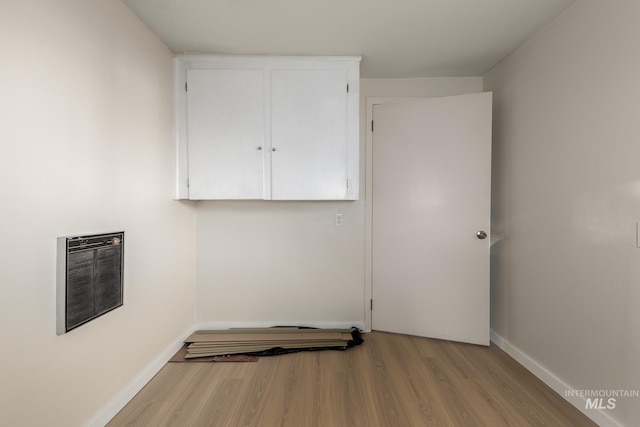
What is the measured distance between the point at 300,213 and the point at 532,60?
2058 millimetres

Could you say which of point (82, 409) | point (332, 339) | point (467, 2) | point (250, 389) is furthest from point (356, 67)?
point (82, 409)

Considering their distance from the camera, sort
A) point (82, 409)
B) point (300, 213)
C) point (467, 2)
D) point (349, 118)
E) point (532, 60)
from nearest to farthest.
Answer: point (82, 409)
point (467, 2)
point (532, 60)
point (349, 118)
point (300, 213)

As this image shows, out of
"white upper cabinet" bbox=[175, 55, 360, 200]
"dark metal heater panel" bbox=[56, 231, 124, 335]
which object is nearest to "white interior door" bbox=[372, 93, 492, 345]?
"white upper cabinet" bbox=[175, 55, 360, 200]

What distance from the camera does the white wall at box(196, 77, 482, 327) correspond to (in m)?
2.72

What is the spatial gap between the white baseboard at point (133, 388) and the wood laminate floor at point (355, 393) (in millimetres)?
39

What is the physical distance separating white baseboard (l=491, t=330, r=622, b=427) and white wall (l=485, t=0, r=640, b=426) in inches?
1.2

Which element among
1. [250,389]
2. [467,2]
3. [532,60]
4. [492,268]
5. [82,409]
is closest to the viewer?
[82,409]

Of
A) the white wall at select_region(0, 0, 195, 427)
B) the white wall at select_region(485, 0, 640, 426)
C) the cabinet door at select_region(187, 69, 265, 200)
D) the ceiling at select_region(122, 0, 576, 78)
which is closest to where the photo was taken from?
the white wall at select_region(0, 0, 195, 427)

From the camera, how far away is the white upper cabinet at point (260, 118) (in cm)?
234

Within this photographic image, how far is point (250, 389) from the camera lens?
189 centimetres

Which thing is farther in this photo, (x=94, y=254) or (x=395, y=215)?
(x=395, y=215)

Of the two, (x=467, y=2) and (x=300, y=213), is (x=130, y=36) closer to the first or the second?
(x=300, y=213)

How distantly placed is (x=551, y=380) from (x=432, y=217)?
130cm

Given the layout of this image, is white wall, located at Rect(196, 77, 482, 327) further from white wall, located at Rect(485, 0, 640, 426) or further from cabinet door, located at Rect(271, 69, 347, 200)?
white wall, located at Rect(485, 0, 640, 426)
